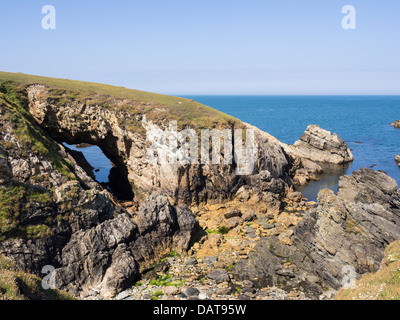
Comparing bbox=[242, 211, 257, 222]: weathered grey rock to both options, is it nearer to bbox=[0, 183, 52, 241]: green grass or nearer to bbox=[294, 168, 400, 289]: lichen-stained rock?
bbox=[294, 168, 400, 289]: lichen-stained rock

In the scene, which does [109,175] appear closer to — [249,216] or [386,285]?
[249,216]

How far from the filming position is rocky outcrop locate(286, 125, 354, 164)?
8275 centimetres

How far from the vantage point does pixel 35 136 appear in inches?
1572

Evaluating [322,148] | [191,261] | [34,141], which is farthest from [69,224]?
[322,148]

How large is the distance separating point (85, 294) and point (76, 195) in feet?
38.0

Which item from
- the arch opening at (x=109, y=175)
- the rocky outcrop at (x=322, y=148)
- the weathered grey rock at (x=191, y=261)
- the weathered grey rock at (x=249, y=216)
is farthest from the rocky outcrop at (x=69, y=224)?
the rocky outcrop at (x=322, y=148)

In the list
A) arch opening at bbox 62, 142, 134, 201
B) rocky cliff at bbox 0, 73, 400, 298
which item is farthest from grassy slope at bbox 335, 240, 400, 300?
arch opening at bbox 62, 142, 134, 201

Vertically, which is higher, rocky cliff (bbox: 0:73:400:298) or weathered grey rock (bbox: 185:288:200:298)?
rocky cliff (bbox: 0:73:400:298)

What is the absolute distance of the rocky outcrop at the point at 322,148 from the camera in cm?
8275

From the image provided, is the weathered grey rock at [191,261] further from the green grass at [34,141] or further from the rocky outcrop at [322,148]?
the rocky outcrop at [322,148]

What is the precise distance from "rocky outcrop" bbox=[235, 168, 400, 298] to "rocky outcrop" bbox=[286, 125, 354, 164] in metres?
46.1
